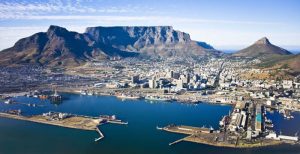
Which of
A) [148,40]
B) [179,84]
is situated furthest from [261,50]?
[179,84]

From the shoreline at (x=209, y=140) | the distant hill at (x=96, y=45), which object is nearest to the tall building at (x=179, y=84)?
the shoreline at (x=209, y=140)

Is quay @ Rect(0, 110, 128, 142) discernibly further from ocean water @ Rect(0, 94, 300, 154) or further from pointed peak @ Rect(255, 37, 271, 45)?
pointed peak @ Rect(255, 37, 271, 45)

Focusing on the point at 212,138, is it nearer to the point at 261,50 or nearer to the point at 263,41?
the point at 261,50

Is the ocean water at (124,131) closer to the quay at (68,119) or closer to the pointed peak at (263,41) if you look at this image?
the quay at (68,119)

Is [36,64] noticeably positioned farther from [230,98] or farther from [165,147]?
[165,147]

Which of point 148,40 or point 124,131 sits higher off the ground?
point 148,40

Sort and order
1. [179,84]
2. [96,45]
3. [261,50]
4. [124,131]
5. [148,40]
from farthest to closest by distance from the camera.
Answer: [148,40], [96,45], [261,50], [179,84], [124,131]

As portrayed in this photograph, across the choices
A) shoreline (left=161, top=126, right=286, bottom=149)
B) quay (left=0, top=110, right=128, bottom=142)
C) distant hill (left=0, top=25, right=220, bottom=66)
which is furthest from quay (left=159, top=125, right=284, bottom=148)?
distant hill (left=0, top=25, right=220, bottom=66)
